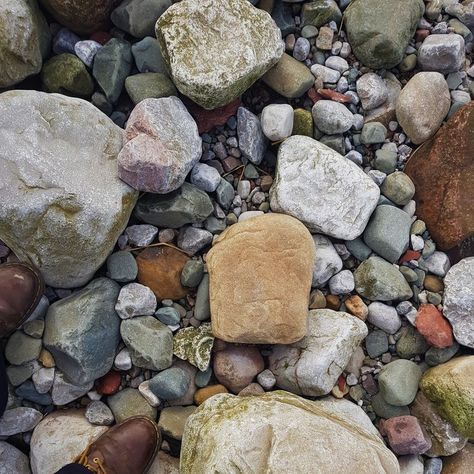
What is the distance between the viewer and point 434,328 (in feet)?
7.34

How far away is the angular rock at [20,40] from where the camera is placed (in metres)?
2.06

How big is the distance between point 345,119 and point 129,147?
947mm

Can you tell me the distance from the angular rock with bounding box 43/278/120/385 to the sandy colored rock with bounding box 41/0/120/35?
1082 mm

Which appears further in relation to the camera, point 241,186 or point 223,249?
point 241,186

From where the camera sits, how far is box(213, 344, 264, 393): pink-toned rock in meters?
2.19

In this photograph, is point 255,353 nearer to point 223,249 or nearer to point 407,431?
point 223,249

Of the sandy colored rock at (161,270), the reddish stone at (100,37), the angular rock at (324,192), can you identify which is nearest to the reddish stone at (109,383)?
the sandy colored rock at (161,270)

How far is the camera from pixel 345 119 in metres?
2.34

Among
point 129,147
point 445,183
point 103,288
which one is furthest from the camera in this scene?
point 445,183

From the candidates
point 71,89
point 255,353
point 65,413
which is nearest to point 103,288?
point 65,413

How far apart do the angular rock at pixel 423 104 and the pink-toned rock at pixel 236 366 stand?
3.98ft

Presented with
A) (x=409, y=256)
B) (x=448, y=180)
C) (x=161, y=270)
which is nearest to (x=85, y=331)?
(x=161, y=270)

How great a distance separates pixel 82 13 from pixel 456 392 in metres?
2.15

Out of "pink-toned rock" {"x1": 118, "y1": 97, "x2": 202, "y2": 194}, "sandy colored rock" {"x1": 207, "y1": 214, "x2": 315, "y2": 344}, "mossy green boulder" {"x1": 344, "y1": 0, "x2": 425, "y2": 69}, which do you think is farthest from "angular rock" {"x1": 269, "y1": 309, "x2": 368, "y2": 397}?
"mossy green boulder" {"x1": 344, "y1": 0, "x2": 425, "y2": 69}
